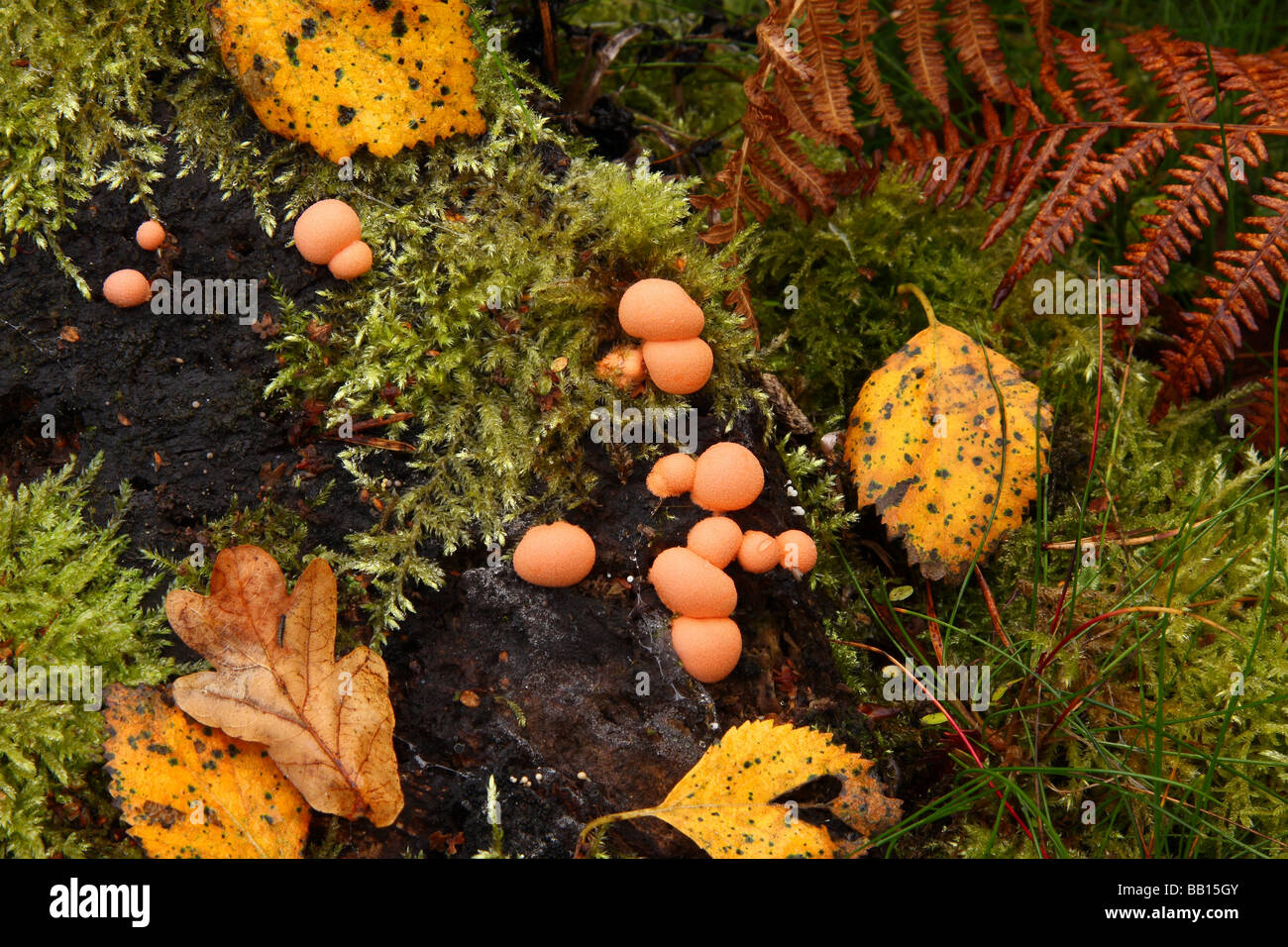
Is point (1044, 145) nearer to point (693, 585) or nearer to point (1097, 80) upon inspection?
point (1097, 80)

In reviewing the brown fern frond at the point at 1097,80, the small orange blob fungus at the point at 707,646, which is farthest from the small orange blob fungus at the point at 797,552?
the brown fern frond at the point at 1097,80

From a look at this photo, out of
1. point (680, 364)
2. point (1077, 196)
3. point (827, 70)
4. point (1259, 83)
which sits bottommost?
point (680, 364)

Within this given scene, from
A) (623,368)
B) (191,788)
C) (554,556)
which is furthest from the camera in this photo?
(623,368)

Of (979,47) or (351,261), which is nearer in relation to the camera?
(351,261)

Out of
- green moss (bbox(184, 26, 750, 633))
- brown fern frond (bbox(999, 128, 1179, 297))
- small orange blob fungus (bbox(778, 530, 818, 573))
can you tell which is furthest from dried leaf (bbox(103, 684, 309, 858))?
brown fern frond (bbox(999, 128, 1179, 297))

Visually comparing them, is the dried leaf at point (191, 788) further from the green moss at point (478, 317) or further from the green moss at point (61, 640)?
the green moss at point (478, 317)

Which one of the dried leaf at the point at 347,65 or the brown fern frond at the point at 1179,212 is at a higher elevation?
the dried leaf at the point at 347,65

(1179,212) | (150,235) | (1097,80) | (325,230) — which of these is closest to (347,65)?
(325,230)

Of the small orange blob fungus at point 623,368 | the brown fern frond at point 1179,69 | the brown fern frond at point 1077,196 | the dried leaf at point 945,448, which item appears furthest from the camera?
the brown fern frond at point 1179,69
